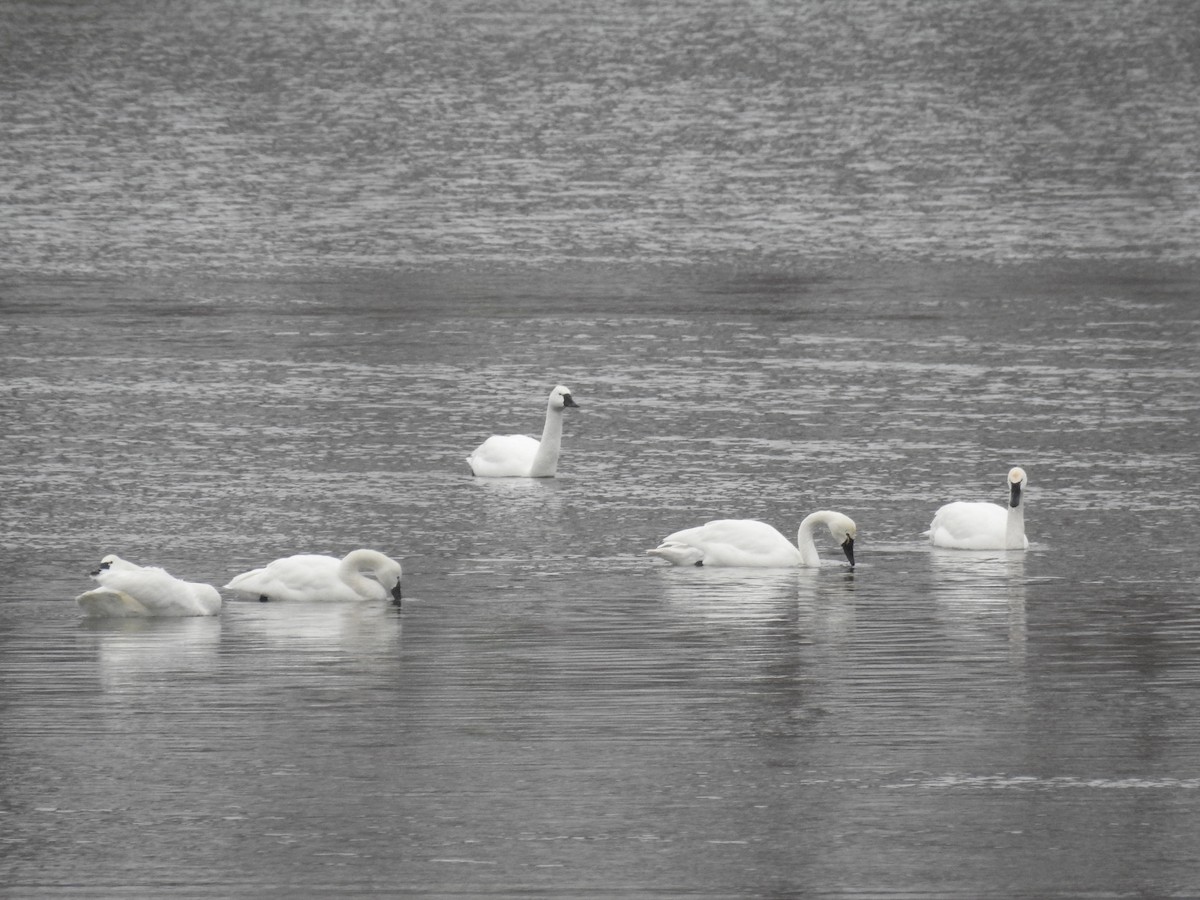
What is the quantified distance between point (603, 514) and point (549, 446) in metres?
3.52

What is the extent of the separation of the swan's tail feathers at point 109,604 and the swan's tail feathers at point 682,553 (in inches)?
192

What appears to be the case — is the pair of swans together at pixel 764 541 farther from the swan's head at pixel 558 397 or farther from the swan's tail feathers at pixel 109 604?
the swan's head at pixel 558 397

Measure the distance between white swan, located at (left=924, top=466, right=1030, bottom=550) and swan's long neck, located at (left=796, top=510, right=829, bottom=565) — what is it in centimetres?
137

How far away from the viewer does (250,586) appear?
22.0 meters

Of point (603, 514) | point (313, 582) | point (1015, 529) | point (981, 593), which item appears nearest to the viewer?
point (313, 582)

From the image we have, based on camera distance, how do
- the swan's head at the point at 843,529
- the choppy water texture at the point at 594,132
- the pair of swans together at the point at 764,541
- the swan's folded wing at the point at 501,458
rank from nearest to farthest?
the swan's head at the point at 843,529 < the pair of swans together at the point at 764,541 < the swan's folded wing at the point at 501,458 < the choppy water texture at the point at 594,132

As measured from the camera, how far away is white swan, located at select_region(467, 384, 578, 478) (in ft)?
98.9

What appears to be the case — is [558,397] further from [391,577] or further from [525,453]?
[391,577]

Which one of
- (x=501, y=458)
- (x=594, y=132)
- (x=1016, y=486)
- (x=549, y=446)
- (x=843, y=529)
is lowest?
(x=843, y=529)

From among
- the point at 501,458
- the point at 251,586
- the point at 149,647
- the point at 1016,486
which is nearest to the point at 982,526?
the point at 1016,486

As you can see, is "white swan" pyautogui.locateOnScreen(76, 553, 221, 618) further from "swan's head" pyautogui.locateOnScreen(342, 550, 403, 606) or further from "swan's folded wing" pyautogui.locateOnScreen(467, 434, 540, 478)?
"swan's folded wing" pyautogui.locateOnScreen(467, 434, 540, 478)

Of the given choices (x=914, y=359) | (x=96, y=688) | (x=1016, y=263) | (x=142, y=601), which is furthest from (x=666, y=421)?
(x=1016, y=263)

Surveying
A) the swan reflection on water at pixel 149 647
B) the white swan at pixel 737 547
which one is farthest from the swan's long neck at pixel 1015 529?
the swan reflection on water at pixel 149 647

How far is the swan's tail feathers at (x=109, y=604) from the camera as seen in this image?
20.8m
